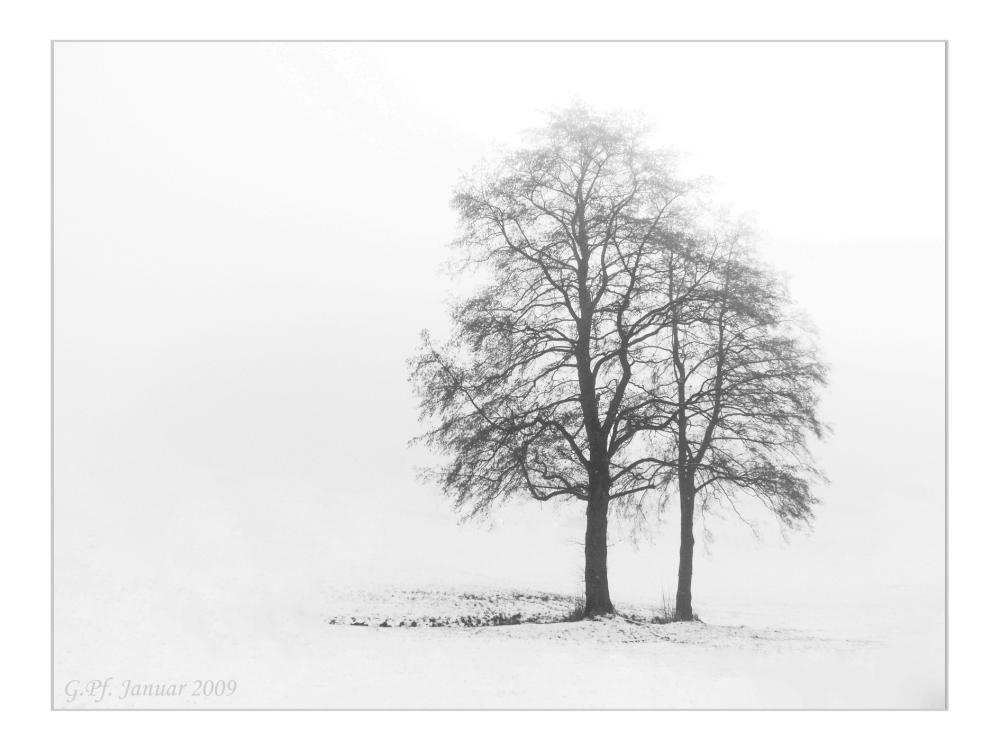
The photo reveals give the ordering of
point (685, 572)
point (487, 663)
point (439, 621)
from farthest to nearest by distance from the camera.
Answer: point (685, 572) → point (439, 621) → point (487, 663)

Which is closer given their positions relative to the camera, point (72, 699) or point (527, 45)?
point (72, 699)

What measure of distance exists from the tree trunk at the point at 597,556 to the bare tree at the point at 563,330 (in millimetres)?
14

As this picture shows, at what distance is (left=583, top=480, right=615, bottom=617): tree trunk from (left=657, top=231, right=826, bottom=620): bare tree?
3.13 feet

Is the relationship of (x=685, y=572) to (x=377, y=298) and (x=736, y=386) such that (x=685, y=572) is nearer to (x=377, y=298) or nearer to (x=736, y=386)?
(x=736, y=386)

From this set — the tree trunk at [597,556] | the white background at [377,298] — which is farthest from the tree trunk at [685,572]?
the tree trunk at [597,556]

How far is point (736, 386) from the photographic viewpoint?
944cm

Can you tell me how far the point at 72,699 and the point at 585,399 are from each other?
671 cm

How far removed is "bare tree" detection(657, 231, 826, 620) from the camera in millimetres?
9062

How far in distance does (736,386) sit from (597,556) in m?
2.82

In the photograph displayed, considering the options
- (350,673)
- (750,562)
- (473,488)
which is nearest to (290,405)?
(473,488)

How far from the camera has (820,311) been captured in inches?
355

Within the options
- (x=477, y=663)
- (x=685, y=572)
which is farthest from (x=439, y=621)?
(x=685, y=572)

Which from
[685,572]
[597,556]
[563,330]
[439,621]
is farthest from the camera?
[563,330]

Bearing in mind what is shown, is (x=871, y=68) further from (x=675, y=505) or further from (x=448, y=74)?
(x=675, y=505)
